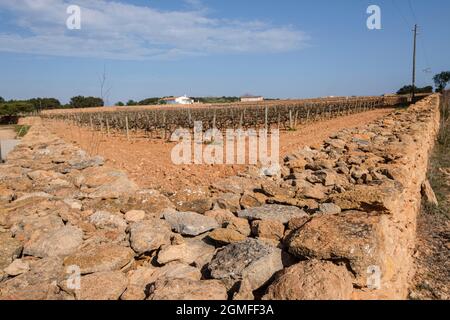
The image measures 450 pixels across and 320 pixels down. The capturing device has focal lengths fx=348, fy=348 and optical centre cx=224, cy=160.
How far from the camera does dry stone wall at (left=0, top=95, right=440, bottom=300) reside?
2340 mm

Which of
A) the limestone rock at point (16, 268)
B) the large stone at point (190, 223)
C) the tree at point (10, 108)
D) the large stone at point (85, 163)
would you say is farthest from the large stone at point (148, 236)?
the tree at point (10, 108)

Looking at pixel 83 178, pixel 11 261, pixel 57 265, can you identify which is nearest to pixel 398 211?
pixel 57 265

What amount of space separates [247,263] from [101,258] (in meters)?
1.18

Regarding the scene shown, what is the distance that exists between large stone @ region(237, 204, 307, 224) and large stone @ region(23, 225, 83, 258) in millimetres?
1657

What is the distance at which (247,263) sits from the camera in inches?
99.8

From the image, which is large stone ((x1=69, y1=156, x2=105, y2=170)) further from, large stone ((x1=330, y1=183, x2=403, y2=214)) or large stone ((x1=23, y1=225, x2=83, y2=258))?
large stone ((x1=330, y1=183, x2=403, y2=214))

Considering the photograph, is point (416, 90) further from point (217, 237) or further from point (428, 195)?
point (217, 237)

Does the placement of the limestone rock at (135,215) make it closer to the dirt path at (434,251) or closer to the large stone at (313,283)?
the large stone at (313,283)

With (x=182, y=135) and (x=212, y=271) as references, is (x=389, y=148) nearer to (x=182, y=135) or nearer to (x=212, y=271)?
(x=212, y=271)

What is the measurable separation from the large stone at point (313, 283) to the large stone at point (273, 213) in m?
1.13

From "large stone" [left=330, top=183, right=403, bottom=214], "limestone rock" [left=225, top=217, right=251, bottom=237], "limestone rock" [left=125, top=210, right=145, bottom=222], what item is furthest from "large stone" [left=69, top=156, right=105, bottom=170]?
"large stone" [left=330, top=183, right=403, bottom=214]

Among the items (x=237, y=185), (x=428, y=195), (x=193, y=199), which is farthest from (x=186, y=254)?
(x=428, y=195)

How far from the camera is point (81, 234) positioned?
3357mm
